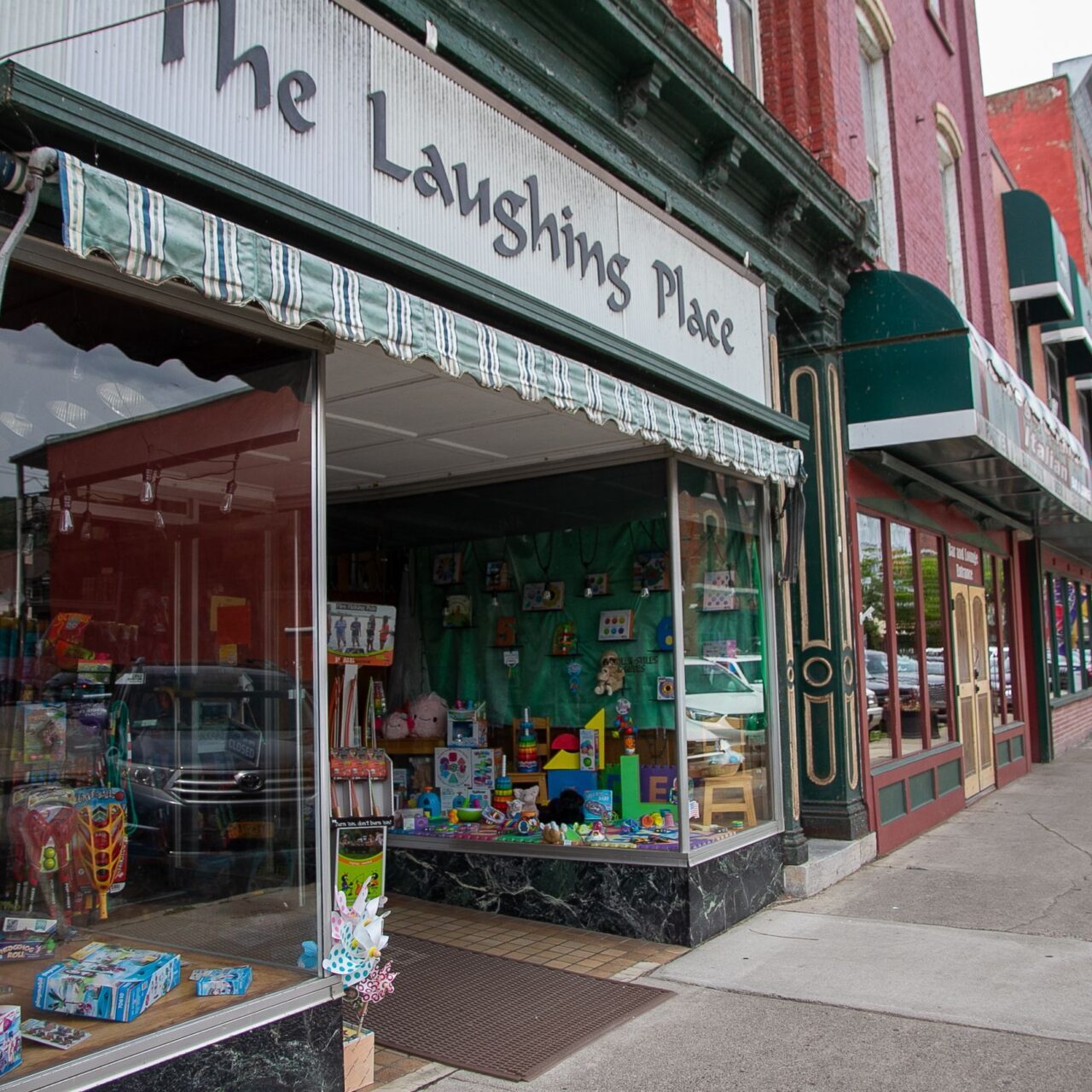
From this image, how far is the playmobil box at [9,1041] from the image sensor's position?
3.26 meters

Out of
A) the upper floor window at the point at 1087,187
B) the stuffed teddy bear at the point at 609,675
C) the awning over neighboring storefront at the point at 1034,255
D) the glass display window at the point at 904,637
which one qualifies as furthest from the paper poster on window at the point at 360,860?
the upper floor window at the point at 1087,187

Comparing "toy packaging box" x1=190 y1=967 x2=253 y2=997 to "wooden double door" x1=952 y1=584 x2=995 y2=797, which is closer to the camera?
"toy packaging box" x1=190 y1=967 x2=253 y2=997

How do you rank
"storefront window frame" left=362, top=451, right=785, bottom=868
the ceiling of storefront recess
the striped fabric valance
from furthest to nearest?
"storefront window frame" left=362, top=451, right=785, bottom=868
the ceiling of storefront recess
the striped fabric valance

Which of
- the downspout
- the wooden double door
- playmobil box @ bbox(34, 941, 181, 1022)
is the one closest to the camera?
the downspout

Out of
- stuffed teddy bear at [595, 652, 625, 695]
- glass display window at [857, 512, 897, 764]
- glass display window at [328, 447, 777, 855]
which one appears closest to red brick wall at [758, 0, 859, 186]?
glass display window at [857, 512, 897, 764]

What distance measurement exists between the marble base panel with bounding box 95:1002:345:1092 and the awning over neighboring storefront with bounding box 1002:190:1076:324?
49.3ft

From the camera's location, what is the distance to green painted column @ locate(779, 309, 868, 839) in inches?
340

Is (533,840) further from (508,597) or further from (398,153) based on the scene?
(398,153)

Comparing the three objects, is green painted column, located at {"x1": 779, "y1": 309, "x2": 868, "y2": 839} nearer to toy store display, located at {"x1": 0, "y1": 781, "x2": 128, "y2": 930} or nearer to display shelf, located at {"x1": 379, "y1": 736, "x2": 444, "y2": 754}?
display shelf, located at {"x1": 379, "y1": 736, "x2": 444, "y2": 754}

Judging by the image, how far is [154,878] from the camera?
4.94 metres

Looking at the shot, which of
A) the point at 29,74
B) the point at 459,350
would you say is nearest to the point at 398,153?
the point at 459,350

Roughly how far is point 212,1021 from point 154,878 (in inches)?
53.4

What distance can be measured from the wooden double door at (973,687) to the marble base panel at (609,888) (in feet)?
17.1

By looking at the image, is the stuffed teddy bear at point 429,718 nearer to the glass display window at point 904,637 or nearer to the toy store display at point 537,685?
the toy store display at point 537,685
